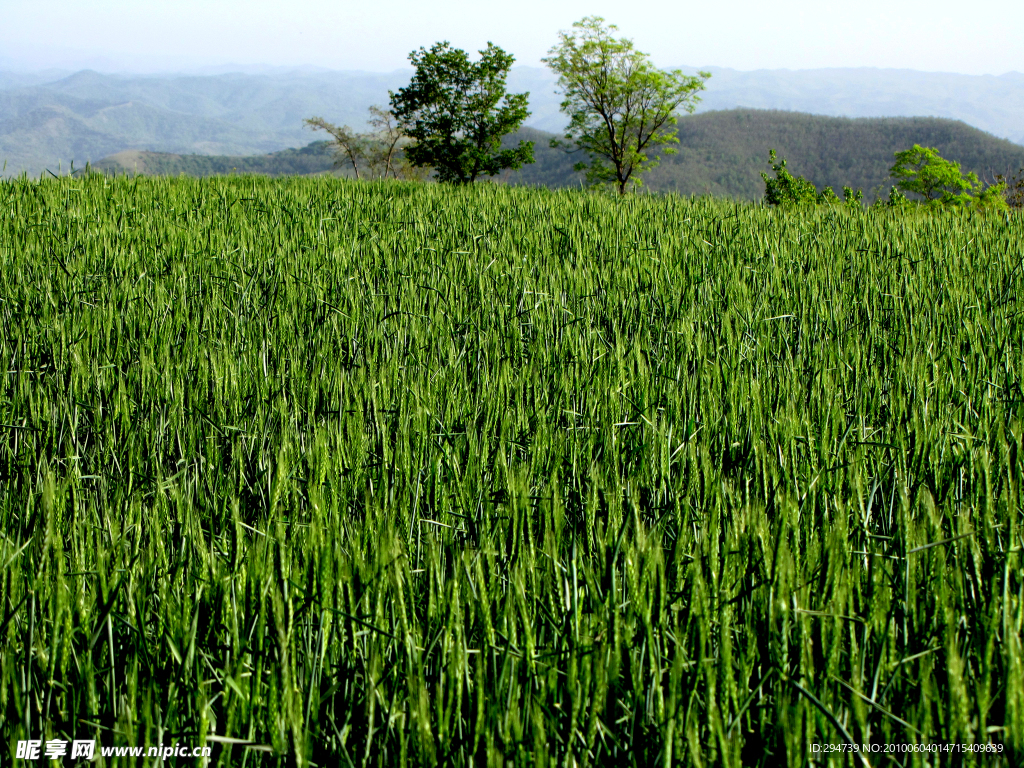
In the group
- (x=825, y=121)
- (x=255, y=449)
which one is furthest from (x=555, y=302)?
(x=825, y=121)

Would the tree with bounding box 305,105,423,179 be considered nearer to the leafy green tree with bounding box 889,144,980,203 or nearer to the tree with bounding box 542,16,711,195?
the tree with bounding box 542,16,711,195

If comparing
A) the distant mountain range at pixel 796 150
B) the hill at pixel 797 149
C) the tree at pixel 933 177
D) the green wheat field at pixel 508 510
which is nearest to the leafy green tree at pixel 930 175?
the tree at pixel 933 177

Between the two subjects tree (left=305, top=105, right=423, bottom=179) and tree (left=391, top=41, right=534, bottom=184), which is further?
tree (left=305, top=105, right=423, bottom=179)

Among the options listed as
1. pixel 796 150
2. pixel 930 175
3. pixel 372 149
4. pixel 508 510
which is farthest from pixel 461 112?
pixel 796 150

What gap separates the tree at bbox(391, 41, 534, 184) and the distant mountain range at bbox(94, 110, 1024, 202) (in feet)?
135

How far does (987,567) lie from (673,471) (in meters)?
0.67

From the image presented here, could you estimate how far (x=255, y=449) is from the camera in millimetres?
1646

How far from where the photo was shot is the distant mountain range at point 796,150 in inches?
3184

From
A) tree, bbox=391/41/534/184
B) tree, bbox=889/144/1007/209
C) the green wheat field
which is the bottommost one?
the green wheat field

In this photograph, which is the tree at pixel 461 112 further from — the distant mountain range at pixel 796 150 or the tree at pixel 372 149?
the distant mountain range at pixel 796 150

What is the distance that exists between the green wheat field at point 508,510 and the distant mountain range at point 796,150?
263 ft

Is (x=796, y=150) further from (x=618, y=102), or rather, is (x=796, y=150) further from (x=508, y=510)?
(x=508, y=510)

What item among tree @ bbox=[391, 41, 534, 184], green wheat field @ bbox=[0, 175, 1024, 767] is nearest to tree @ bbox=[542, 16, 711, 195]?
tree @ bbox=[391, 41, 534, 184]

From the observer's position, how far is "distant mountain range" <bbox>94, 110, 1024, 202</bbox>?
265 ft
